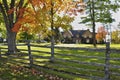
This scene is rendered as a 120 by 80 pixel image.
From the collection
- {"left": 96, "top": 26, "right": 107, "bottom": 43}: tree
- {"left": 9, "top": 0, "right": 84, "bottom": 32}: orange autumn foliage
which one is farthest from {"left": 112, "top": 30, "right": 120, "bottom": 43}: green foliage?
{"left": 9, "top": 0, "right": 84, "bottom": 32}: orange autumn foliage

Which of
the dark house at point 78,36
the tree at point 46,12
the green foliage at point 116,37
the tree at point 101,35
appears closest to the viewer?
the tree at point 46,12

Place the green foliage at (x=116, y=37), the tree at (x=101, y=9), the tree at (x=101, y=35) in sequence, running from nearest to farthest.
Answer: the tree at (x=101, y=9) → the green foliage at (x=116, y=37) → the tree at (x=101, y=35)

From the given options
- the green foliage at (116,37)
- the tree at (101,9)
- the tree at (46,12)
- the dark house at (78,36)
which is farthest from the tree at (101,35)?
the tree at (46,12)

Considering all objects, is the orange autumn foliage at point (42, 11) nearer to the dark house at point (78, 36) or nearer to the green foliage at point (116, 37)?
the green foliage at point (116, 37)

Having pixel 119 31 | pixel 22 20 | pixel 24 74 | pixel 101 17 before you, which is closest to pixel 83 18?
pixel 101 17

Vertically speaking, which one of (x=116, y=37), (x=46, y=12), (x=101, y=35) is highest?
(x=46, y=12)

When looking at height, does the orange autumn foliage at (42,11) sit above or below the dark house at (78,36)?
above

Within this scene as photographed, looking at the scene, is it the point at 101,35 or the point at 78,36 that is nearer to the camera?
the point at 101,35

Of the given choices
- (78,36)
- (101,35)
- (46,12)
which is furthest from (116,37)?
(46,12)

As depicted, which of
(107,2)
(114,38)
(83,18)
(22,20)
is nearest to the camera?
(22,20)

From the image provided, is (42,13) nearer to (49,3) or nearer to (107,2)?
(49,3)

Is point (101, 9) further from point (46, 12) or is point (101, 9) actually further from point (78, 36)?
point (78, 36)

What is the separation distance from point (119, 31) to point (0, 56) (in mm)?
76068

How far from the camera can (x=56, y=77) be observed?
45.4 ft
